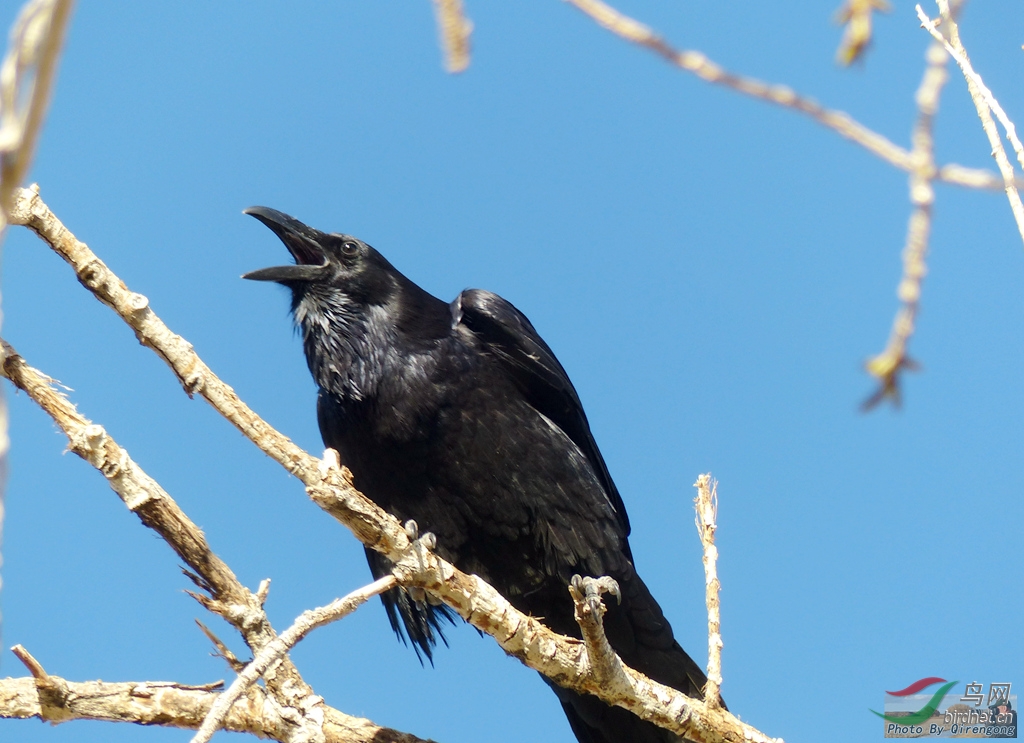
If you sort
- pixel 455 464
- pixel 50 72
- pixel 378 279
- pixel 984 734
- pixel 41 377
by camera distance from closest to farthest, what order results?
1. pixel 50 72
2. pixel 41 377
3. pixel 455 464
4. pixel 378 279
5. pixel 984 734

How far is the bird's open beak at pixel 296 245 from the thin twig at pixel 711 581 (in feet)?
8.19

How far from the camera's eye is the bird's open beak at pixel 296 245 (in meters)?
5.63

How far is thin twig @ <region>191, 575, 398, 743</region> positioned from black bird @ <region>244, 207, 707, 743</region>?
1290mm

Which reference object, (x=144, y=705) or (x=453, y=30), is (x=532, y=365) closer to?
(x=144, y=705)

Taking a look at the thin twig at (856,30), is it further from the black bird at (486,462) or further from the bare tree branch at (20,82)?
the black bird at (486,462)

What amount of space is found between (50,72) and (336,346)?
4.70 m

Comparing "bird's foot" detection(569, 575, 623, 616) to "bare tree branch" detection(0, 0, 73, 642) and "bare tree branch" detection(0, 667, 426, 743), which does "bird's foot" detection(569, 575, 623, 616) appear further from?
"bare tree branch" detection(0, 0, 73, 642)

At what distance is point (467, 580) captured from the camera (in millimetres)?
3941

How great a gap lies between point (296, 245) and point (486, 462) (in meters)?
1.84

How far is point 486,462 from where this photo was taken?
4957 mm

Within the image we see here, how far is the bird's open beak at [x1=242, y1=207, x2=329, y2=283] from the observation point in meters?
5.63

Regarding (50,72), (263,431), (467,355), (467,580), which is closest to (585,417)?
(467,355)

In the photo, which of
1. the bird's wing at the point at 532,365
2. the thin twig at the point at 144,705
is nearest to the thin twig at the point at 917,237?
the thin twig at the point at 144,705

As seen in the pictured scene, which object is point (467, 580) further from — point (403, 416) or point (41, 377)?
point (41, 377)
